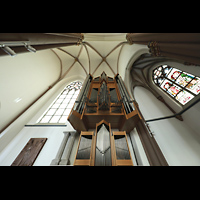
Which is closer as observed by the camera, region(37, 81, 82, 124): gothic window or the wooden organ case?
the wooden organ case

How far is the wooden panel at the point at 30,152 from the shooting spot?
2547 mm

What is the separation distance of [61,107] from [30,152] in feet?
8.77

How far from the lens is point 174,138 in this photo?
3.15 meters

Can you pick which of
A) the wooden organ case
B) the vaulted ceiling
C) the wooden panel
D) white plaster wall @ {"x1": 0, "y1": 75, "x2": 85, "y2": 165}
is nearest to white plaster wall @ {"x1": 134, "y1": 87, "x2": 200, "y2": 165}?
the wooden organ case

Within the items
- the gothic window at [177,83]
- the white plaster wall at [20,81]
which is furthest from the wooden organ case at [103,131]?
the gothic window at [177,83]

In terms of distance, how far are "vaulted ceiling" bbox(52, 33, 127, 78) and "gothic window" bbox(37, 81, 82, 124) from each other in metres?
2.22

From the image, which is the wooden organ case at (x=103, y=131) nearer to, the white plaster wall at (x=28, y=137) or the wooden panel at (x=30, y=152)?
the white plaster wall at (x=28, y=137)

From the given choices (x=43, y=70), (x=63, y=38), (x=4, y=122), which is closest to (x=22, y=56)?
(x=43, y=70)

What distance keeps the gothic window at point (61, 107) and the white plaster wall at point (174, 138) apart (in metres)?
4.39

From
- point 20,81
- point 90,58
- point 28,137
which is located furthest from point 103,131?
point 90,58

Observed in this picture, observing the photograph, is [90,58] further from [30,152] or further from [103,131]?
[30,152]

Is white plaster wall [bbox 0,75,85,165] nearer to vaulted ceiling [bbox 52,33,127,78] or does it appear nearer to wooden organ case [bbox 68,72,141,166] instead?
wooden organ case [bbox 68,72,141,166]

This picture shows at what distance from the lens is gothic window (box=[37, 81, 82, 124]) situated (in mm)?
4344
